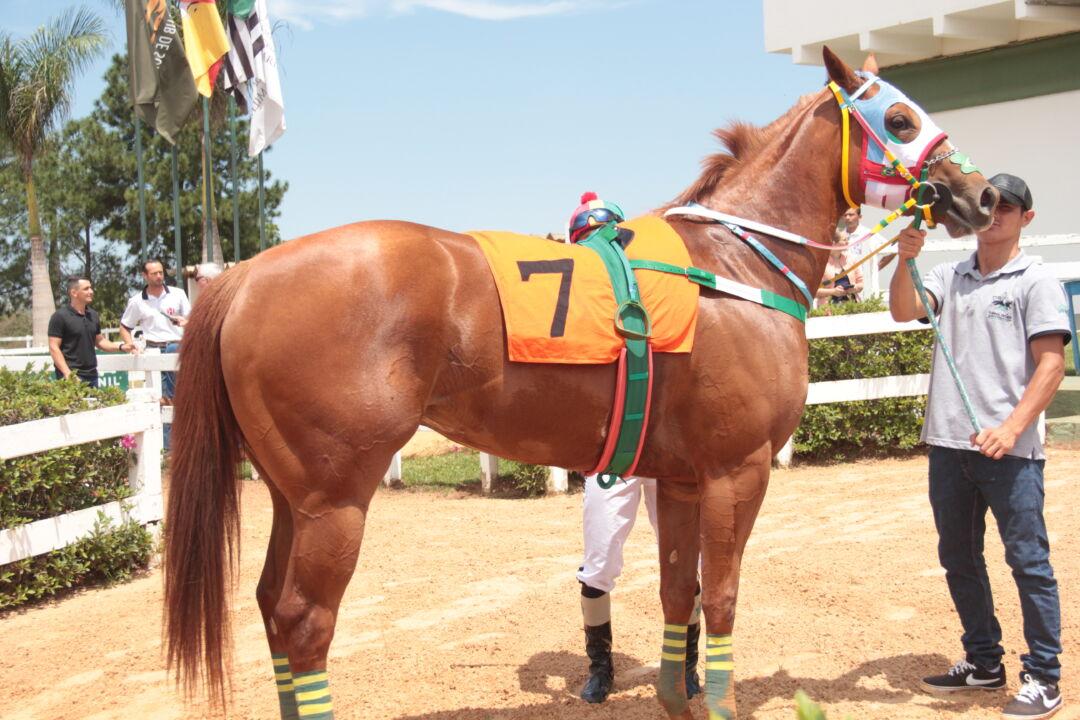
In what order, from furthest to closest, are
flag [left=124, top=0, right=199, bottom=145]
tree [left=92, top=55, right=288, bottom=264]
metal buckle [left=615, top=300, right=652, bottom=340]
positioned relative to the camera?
tree [left=92, top=55, right=288, bottom=264] < flag [left=124, top=0, right=199, bottom=145] < metal buckle [left=615, top=300, right=652, bottom=340]

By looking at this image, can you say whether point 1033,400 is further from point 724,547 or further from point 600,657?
point 600,657

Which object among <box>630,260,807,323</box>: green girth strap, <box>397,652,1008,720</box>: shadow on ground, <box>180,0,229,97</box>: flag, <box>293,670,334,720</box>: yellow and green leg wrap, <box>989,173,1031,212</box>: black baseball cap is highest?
<box>180,0,229,97</box>: flag

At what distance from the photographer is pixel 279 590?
3311 mm

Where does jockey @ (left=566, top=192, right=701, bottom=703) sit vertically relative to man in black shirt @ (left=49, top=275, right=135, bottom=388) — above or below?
below

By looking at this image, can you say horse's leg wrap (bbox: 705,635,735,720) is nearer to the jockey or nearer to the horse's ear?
the jockey

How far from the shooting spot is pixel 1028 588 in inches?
149

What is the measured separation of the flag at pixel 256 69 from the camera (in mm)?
13344

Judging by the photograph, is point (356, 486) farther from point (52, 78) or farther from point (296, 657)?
point (52, 78)

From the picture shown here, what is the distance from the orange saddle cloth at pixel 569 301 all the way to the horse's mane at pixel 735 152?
1.73 ft

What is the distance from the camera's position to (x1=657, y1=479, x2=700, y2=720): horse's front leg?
3.65m

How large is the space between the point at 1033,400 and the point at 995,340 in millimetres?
295

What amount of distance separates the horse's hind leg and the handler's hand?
2.54 metres

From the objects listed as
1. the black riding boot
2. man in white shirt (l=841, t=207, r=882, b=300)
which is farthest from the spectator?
the black riding boot

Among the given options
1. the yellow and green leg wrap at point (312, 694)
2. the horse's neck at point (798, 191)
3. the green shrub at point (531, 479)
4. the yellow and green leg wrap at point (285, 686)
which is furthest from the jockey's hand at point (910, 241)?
the green shrub at point (531, 479)
